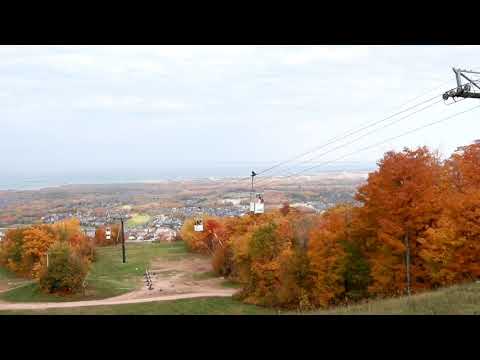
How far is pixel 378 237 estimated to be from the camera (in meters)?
19.7

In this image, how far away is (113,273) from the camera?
43500 millimetres

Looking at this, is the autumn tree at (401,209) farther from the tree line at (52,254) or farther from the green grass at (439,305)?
the tree line at (52,254)

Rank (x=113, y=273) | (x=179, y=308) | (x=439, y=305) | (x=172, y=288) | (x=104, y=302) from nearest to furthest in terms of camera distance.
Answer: (x=439, y=305) < (x=179, y=308) < (x=104, y=302) < (x=172, y=288) < (x=113, y=273)

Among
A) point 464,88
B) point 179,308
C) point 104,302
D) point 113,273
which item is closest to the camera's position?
point 464,88

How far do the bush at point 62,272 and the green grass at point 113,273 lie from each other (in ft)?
2.22

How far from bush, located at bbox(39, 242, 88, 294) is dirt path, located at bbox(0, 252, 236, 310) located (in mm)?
2164

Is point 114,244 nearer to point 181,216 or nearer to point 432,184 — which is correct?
point 181,216

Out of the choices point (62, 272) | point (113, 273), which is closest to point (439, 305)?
point (62, 272)

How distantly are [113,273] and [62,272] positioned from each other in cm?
1060

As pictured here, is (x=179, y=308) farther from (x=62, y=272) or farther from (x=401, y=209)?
(x=401, y=209)

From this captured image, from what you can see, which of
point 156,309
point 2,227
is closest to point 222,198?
point 2,227

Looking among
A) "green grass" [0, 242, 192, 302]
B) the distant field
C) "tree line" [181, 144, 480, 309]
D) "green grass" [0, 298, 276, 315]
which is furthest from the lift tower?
the distant field

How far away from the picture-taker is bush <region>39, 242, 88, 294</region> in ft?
108
